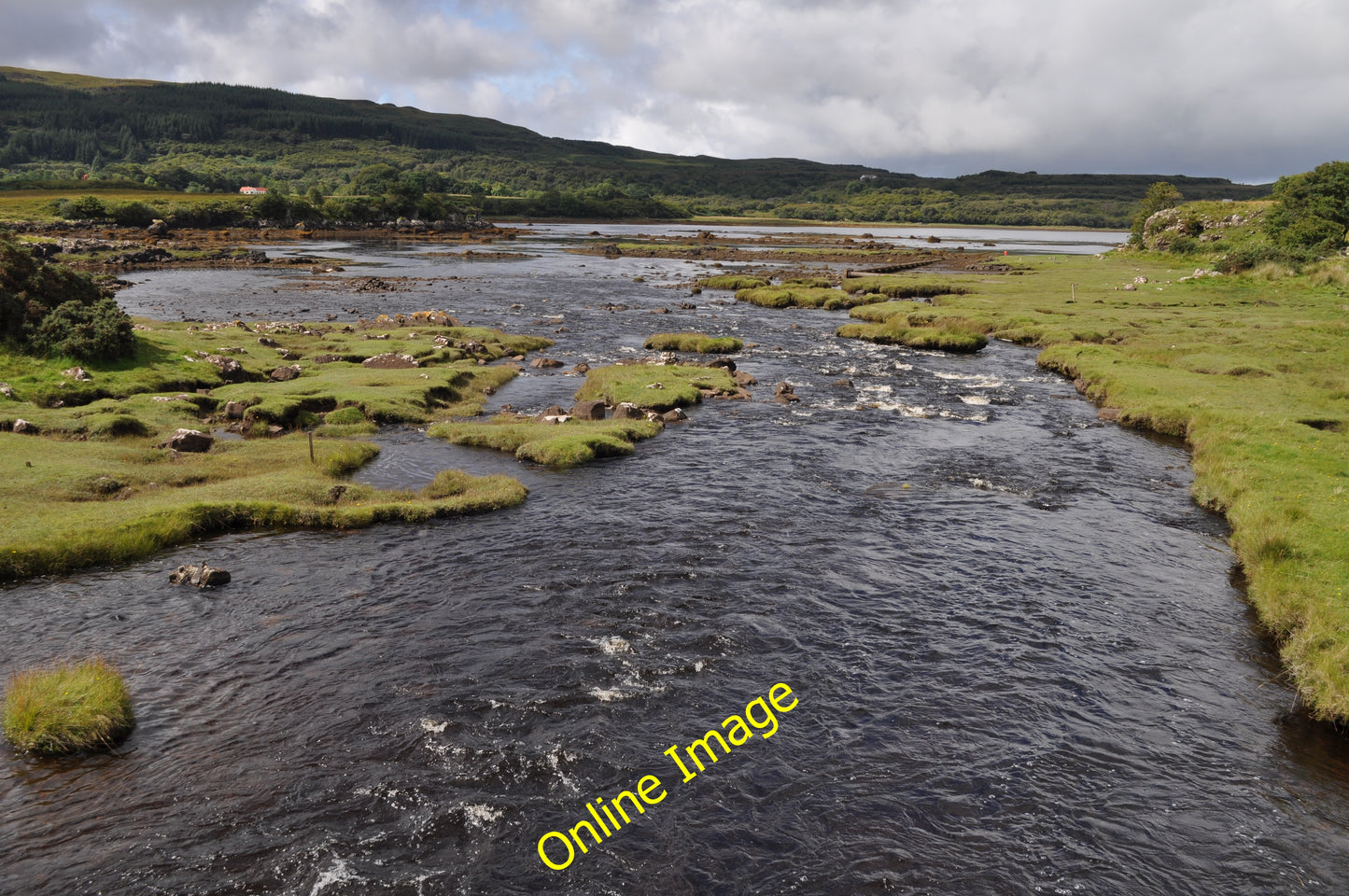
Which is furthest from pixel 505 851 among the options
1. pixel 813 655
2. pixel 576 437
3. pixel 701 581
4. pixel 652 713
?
pixel 576 437

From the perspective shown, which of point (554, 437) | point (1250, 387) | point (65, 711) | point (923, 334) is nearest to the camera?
point (65, 711)

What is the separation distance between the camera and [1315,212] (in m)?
96.6

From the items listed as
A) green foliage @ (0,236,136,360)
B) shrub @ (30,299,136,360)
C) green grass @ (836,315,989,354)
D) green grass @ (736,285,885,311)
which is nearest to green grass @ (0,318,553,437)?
shrub @ (30,299,136,360)

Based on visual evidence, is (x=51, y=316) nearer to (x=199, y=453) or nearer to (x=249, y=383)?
(x=249, y=383)

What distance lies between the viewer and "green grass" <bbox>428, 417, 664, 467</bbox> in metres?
37.2

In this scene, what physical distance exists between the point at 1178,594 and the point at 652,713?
18684 millimetres

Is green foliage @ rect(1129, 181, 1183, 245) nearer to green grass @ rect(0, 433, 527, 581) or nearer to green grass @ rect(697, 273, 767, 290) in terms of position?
green grass @ rect(697, 273, 767, 290)

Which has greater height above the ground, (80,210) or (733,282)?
Answer: (80,210)

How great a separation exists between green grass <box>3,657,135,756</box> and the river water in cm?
42

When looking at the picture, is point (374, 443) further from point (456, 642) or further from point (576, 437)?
point (456, 642)

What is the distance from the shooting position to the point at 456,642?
69.9ft

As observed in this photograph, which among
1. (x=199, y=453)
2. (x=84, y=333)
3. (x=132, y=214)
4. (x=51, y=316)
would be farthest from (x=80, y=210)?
(x=199, y=453)

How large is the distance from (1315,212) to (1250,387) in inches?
2978

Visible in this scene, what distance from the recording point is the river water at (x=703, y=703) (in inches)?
565
